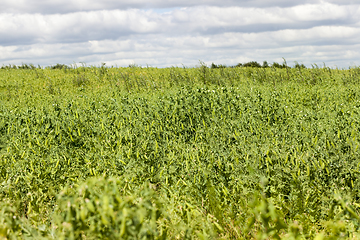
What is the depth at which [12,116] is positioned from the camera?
730 cm

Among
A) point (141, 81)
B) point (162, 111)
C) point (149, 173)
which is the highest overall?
point (141, 81)

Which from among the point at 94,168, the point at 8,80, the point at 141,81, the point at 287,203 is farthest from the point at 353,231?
the point at 8,80

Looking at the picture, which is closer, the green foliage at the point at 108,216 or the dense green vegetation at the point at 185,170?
the green foliage at the point at 108,216

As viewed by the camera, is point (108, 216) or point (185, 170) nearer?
point (108, 216)

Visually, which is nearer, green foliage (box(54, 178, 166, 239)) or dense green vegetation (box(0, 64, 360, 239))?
green foliage (box(54, 178, 166, 239))

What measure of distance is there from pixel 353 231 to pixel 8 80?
15.9m

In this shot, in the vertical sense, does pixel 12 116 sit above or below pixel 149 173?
above

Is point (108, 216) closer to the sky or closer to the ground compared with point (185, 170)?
closer to the sky

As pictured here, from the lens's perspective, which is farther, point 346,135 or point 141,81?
point 141,81

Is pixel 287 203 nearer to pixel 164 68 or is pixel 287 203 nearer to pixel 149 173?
pixel 149 173

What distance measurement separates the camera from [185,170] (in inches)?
174

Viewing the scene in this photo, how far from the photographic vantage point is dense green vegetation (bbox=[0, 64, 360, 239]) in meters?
2.14

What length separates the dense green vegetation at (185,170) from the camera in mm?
2141

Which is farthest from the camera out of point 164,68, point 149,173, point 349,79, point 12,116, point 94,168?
point 164,68
